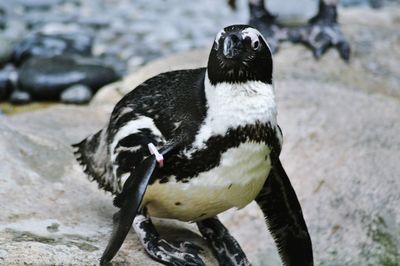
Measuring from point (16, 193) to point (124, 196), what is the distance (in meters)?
0.66

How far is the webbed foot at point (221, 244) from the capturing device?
2.71m

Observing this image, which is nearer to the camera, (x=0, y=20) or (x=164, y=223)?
(x=164, y=223)

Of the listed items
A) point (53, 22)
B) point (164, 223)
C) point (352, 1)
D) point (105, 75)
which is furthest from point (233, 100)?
point (352, 1)

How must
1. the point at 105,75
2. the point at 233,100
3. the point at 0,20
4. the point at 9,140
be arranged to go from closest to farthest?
the point at 233,100 → the point at 9,140 → the point at 105,75 → the point at 0,20

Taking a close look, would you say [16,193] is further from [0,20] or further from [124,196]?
[0,20]

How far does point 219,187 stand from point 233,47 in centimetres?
41

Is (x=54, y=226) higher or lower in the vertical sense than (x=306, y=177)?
higher

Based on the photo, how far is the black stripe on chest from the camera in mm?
2266

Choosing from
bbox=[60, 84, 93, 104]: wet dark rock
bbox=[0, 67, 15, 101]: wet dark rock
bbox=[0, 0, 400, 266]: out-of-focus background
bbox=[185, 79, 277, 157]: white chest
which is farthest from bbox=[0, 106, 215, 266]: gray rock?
bbox=[0, 67, 15, 101]: wet dark rock

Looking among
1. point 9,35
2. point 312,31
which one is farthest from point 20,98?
point 312,31

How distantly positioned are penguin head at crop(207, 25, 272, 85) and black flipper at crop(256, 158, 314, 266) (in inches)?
20.2

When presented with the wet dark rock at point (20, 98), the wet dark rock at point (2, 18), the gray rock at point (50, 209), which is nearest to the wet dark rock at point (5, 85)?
the wet dark rock at point (20, 98)

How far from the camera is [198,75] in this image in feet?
8.27

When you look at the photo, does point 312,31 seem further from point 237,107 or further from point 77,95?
point 237,107
